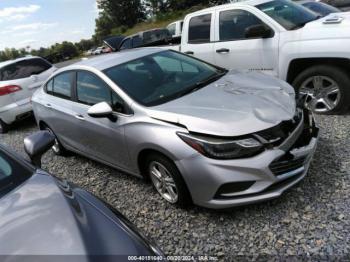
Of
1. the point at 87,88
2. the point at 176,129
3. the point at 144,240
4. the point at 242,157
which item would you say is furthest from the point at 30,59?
the point at 144,240

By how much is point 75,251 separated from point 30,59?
8.29 metres

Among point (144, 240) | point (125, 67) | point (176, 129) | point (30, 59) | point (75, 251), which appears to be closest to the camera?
point (75, 251)

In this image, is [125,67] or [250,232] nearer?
[250,232]

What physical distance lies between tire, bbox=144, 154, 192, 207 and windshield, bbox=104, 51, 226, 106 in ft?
1.97

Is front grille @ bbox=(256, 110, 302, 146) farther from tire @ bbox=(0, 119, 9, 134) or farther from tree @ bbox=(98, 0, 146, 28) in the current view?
tree @ bbox=(98, 0, 146, 28)

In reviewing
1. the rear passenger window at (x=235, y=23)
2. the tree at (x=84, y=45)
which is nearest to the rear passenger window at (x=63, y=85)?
the rear passenger window at (x=235, y=23)

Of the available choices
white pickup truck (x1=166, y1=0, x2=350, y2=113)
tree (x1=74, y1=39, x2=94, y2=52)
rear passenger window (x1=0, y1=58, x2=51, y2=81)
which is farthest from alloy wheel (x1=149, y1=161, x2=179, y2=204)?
tree (x1=74, y1=39, x2=94, y2=52)

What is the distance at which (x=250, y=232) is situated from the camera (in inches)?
125

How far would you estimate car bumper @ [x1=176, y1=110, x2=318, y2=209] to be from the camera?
3082 mm

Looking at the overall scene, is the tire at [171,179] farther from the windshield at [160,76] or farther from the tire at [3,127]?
the tire at [3,127]

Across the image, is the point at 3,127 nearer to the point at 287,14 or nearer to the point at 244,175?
the point at 287,14

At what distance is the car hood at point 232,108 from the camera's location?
317 cm

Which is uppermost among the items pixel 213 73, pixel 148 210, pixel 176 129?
pixel 213 73

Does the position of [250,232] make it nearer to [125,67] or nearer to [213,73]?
[213,73]
